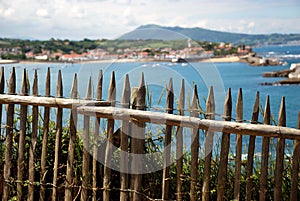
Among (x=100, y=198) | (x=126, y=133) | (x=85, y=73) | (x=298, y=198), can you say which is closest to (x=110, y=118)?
(x=126, y=133)

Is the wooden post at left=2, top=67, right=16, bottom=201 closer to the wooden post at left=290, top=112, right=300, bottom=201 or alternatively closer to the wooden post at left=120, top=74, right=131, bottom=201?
the wooden post at left=120, top=74, right=131, bottom=201

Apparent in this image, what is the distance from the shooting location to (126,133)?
441 centimetres

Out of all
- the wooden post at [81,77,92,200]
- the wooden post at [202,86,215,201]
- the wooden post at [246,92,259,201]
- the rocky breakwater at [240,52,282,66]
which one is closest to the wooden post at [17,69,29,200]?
the wooden post at [81,77,92,200]

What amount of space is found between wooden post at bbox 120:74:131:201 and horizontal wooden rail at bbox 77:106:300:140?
11 cm

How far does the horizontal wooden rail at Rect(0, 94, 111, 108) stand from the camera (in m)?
4.47

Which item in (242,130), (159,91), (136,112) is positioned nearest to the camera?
(242,130)

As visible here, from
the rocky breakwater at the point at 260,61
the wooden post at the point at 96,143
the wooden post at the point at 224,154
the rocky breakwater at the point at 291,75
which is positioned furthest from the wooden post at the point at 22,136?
the rocky breakwater at the point at 260,61

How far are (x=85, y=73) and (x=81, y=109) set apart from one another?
414mm

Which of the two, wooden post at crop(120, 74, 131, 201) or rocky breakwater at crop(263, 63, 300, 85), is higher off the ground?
wooden post at crop(120, 74, 131, 201)

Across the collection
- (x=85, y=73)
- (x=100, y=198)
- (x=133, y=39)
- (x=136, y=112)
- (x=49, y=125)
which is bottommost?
(x=100, y=198)

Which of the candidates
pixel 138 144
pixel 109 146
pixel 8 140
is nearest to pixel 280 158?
pixel 138 144

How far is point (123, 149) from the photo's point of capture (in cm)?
446

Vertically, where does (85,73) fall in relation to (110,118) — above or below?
above

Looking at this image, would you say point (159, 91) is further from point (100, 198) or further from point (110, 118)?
point (100, 198)
